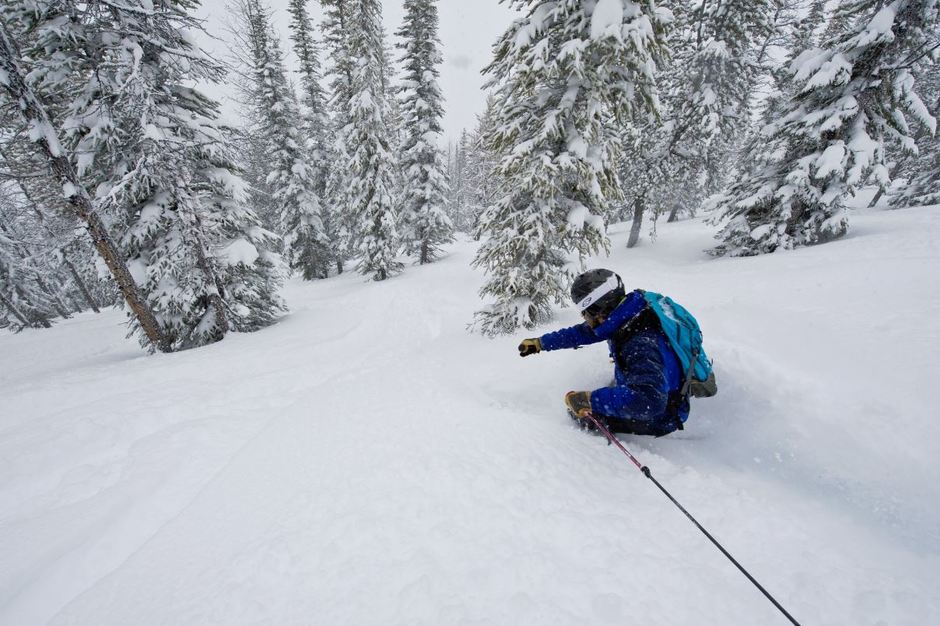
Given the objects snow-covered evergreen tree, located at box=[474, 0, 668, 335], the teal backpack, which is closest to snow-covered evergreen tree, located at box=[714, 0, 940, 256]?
snow-covered evergreen tree, located at box=[474, 0, 668, 335]

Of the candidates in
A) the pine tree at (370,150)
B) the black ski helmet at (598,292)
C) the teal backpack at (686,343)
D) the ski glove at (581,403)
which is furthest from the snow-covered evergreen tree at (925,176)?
the pine tree at (370,150)

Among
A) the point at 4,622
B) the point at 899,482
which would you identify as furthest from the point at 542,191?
the point at 4,622

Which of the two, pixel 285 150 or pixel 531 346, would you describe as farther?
pixel 285 150

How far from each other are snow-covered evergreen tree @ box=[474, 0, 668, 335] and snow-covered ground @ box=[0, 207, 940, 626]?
2722 millimetres

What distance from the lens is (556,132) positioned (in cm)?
724

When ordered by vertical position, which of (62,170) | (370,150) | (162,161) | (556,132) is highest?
(370,150)

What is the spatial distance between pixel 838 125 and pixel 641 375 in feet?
44.7

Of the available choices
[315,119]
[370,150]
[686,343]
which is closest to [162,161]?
[370,150]

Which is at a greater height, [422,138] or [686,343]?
[422,138]

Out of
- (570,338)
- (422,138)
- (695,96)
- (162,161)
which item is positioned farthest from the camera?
(422,138)

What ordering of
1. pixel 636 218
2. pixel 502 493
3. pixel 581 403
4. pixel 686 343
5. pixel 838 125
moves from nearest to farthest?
pixel 502 493
pixel 686 343
pixel 581 403
pixel 838 125
pixel 636 218

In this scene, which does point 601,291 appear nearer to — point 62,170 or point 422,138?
point 62,170

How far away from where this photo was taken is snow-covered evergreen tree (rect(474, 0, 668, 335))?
260 inches

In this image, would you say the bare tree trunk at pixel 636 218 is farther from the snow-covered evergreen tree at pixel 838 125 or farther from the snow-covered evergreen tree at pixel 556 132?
the snow-covered evergreen tree at pixel 556 132
